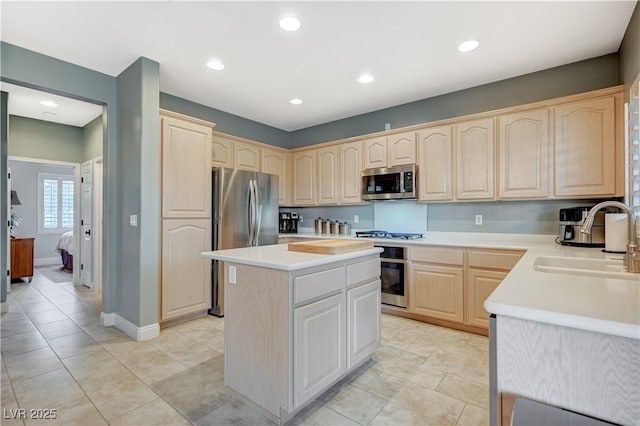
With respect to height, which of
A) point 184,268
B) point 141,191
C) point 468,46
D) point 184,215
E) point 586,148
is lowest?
point 184,268

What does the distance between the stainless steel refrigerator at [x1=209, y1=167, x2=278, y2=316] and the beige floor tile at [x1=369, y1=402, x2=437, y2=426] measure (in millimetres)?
2351

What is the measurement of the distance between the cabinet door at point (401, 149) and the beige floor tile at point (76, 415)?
358cm

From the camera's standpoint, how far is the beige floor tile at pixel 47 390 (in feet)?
6.35

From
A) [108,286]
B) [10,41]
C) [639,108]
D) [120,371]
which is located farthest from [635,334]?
[10,41]

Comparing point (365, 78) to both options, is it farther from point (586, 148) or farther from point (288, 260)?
point (288, 260)

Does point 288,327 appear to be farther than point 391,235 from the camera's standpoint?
No

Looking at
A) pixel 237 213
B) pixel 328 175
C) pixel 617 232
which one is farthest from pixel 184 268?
pixel 617 232

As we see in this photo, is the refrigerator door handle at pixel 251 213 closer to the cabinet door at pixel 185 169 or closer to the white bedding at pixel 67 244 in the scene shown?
the cabinet door at pixel 185 169

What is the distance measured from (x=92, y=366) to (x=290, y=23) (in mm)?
3076

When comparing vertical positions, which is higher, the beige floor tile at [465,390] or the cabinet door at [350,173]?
the cabinet door at [350,173]

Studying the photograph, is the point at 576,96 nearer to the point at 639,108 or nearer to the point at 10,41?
the point at 639,108

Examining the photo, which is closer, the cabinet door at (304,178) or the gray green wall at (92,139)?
the gray green wall at (92,139)

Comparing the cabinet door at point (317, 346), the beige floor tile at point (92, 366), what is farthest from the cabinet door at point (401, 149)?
the beige floor tile at point (92, 366)

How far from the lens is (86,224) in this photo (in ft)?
16.5
